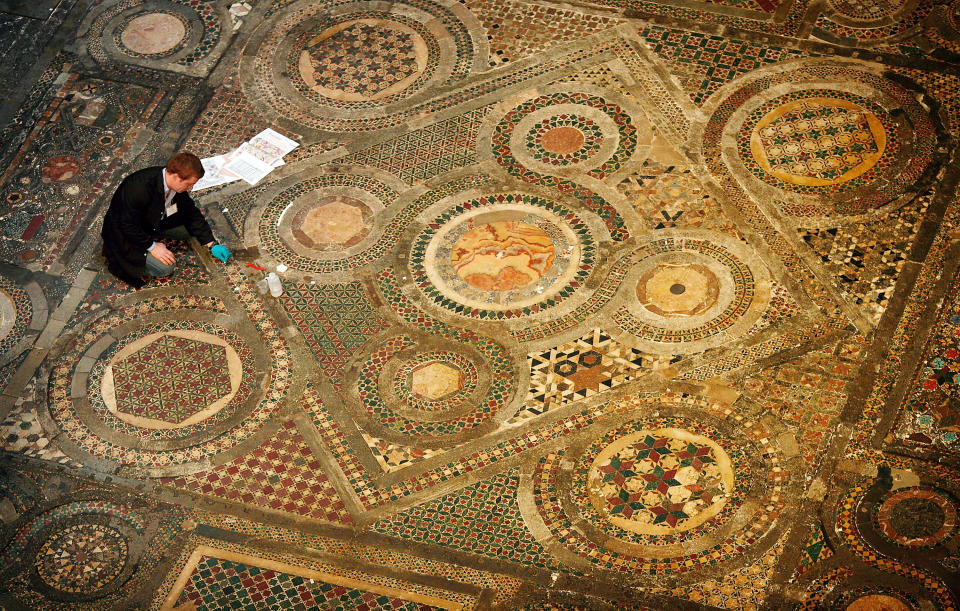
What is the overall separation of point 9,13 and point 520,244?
4.54 meters

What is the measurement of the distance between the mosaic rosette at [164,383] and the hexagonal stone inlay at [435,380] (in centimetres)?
77

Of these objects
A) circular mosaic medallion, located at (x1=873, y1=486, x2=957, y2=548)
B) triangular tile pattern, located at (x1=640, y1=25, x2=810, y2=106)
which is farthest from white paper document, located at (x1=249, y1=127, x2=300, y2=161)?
circular mosaic medallion, located at (x1=873, y1=486, x2=957, y2=548)

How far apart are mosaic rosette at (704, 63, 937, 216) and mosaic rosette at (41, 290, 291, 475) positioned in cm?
334

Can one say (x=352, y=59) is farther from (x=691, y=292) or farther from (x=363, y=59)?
(x=691, y=292)

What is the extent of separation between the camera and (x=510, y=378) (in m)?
6.91

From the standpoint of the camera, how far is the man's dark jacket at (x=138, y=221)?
716cm

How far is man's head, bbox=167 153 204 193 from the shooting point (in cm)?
693

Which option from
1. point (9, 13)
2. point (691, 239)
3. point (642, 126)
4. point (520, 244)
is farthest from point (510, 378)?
point (9, 13)

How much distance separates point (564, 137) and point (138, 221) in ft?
9.31

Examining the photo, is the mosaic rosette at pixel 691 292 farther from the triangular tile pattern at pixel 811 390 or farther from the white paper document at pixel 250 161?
the white paper document at pixel 250 161

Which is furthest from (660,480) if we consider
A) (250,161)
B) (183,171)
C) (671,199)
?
(250,161)

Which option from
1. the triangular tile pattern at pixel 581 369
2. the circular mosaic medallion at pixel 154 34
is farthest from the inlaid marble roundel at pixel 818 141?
the circular mosaic medallion at pixel 154 34

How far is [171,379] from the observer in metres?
7.00

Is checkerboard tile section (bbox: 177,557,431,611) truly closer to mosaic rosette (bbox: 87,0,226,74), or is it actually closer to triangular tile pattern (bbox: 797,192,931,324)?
triangular tile pattern (bbox: 797,192,931,324)
